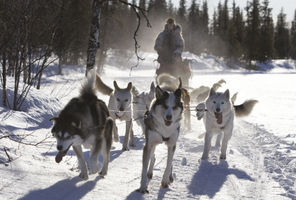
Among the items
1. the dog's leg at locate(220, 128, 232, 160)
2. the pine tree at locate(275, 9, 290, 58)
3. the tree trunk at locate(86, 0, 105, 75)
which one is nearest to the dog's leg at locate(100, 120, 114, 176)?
the dog's leg at locate(220, 128, 232, 160)

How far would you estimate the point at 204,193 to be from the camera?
11.5 feet

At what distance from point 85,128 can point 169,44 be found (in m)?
5.05

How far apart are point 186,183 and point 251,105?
291 cm

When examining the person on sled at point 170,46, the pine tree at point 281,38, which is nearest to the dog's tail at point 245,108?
the person on sled at point 170,46

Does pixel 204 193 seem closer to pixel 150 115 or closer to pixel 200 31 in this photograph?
pixel 150 115

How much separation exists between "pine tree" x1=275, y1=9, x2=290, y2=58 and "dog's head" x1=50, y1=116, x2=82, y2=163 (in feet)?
244

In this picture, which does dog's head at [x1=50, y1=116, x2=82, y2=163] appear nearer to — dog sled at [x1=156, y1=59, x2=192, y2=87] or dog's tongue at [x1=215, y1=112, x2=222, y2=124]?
dog's tongue at [x1=215, y1=112, x2=222, y2=124]

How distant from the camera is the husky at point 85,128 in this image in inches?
125

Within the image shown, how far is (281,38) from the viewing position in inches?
2776

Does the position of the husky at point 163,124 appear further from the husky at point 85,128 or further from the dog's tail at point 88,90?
the dog's tail at point 88,90

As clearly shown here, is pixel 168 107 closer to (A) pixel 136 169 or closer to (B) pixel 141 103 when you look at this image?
(A) pixel 136 169

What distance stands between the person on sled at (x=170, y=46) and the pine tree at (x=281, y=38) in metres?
69.1

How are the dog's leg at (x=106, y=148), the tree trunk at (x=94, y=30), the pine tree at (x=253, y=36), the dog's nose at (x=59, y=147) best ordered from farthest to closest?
the pine tree at (x=253, y=36), the tree trunk at (x=94, y=30), the dog's leg at (x=106, y=148), the dog's nose at (x=59, y=147)

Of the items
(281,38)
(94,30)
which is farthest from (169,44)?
(281,38)
